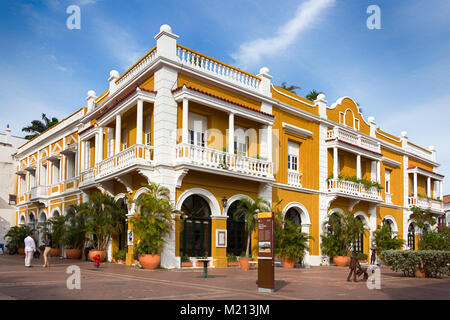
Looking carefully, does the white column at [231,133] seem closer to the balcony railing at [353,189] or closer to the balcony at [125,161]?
the balcony at [125,161]

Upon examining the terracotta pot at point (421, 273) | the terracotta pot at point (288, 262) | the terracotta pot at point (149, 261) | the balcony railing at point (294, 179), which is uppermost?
the balcony railing at point (294, 179)

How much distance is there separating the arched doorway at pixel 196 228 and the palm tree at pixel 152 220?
1.34 metres

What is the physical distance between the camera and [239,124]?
19.7 m

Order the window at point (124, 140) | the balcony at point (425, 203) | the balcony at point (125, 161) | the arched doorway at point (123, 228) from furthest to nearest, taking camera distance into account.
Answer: the balcony at point (425, 203) → the window at point (124, 140) → the arched doorway at point (123, 228) → the balcony at point (125, 161)

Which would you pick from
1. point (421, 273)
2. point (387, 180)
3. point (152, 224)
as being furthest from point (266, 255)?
point (387, 180)

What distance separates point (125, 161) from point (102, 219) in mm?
3200

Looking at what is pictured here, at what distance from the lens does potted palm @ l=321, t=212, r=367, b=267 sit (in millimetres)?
22078

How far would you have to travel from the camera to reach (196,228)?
17547mm

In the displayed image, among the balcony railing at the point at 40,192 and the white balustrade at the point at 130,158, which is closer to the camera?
the white balustrade at the point at 130,158

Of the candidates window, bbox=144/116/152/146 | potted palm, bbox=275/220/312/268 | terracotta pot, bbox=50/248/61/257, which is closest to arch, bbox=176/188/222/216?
window, bbox=144/116/152/146

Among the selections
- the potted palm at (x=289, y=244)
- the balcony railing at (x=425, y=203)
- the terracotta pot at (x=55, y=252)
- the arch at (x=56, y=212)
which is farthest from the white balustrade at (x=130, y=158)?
the balcony railing at (x=425, y=203)

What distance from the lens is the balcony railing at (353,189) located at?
75.4ft

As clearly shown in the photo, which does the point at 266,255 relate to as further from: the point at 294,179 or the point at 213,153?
the point at 294,179
